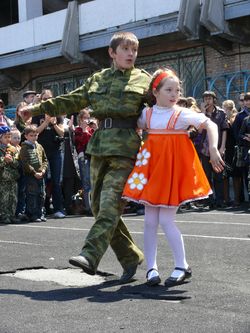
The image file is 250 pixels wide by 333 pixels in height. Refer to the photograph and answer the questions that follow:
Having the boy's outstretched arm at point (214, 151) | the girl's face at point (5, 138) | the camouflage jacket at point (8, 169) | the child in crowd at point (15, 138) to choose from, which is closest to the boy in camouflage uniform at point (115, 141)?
the boy's outstretched arm at point (214, 151)

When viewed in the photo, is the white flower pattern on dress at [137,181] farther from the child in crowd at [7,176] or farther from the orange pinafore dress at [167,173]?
the child in crowd at [7,176]

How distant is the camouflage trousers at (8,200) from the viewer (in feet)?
38.9

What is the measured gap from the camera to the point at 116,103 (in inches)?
230

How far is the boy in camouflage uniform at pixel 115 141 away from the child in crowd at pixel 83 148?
6.81m

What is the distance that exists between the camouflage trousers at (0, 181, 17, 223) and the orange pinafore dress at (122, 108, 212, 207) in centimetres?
641

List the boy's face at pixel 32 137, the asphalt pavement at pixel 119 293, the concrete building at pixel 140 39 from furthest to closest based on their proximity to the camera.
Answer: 1. the concrete building at pixel 140 39
2. the boy's face at pixel 32 137
3. the asphalt pavement at pixel 119 293

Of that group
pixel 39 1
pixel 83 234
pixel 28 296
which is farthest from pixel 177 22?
pixel 28 296

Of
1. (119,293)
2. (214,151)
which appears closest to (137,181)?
(214,151)

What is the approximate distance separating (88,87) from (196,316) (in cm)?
236

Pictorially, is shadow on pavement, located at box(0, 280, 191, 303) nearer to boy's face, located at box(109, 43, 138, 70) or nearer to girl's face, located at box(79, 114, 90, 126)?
boy's face, located at box(109, 43, 138, 70)

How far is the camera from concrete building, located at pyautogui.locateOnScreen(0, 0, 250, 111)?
18.8 meters

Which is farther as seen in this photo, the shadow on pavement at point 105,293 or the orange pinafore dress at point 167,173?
the orange pinafore dress at point 167,173

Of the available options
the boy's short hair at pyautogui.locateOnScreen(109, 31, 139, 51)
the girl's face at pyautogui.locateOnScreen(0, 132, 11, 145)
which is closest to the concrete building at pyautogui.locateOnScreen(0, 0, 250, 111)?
the girl's face at pyautogui.locateOnScreen(0, 132, 11, 145)

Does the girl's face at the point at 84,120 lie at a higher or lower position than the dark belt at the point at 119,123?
higher
